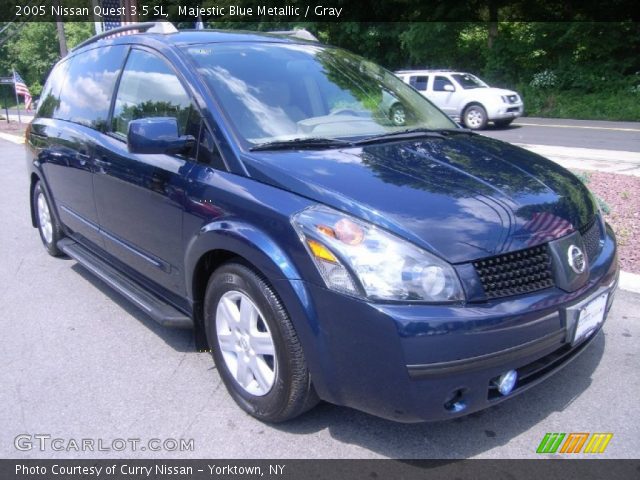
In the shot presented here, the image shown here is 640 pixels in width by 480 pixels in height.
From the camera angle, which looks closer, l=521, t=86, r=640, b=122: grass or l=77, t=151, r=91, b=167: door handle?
l=77, t=151, r=91, b=167: door handle

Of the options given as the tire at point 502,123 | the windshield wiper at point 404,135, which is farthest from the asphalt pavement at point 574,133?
the windshield wiper at point 404,135

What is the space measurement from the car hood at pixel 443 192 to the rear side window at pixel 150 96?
616 mm

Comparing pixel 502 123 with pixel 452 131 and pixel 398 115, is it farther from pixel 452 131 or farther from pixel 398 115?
pixel 398 115

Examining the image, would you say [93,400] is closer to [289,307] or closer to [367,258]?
[289,307]

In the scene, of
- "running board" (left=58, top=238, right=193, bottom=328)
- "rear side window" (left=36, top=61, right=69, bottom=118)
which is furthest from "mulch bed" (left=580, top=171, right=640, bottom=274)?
"rear side window" (left=36, top=61, right=69, bottom=118)

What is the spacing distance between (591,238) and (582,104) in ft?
67.0

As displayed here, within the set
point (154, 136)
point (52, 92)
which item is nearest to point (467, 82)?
point (52, 92)

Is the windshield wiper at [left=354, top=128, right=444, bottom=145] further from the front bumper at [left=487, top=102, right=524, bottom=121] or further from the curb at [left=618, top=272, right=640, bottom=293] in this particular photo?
the front bumper at [left=487, top=102, right=524, bottom=121]

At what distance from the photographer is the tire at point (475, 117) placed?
17.1 metres

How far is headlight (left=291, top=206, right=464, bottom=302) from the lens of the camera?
2229mm

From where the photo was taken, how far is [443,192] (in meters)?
2.55

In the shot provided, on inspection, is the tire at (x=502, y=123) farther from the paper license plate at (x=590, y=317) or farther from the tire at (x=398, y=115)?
the paper license plate at (x=590, y=317)

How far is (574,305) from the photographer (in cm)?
248

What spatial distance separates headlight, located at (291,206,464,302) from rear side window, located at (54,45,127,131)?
7.64ft
